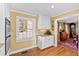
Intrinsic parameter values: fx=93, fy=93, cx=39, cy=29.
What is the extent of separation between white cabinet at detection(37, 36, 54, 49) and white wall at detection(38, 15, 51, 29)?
224 mm

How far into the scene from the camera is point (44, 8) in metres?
1.67

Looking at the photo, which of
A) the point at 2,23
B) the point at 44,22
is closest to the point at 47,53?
the point at 44,22

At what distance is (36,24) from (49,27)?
0.26m

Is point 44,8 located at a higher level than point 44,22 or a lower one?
higher

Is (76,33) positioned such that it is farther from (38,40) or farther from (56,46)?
(38,40)

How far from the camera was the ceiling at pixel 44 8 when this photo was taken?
1.54m

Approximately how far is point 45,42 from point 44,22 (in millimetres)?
Result: 424

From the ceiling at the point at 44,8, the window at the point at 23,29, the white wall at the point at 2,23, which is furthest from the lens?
the window at the point at 23,29

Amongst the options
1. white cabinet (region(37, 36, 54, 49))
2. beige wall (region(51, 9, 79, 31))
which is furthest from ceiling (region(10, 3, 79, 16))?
white cabinet (region(37, 36, 54, 49))

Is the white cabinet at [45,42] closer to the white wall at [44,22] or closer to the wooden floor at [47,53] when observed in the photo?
the wooden floor at [47,53]

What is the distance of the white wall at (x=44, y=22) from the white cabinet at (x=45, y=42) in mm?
224

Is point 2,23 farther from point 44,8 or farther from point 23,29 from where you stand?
point 44,8

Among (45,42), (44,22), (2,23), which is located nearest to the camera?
(2,23)

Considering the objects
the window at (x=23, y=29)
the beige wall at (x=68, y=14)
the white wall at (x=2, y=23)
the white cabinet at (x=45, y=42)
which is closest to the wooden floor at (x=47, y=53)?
the white cabinet at (x=45, y=42)
